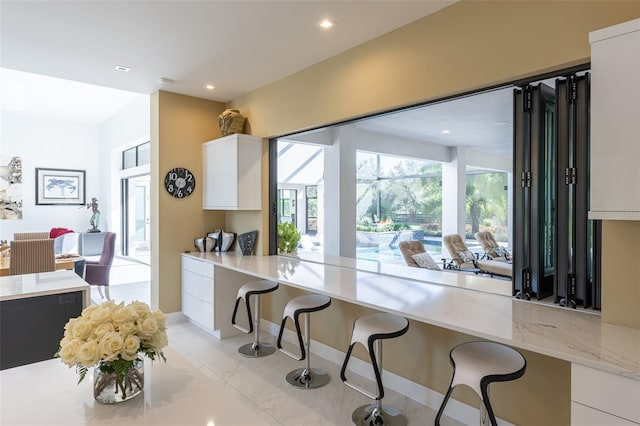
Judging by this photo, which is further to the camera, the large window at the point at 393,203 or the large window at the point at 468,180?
→ the large window at the point at 393,203

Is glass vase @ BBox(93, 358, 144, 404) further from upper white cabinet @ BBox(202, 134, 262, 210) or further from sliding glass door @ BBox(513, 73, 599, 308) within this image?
upper white cabinet @ BBox(202, 134, 262, 210)

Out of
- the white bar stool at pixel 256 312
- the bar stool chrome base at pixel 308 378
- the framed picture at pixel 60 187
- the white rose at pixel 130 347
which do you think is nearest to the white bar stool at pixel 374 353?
the bar stool chrome base at pixel 308 378

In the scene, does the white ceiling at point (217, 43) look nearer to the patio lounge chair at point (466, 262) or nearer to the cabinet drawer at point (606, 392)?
the patio lounge chair at point (466, 262)

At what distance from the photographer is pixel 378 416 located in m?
2.41

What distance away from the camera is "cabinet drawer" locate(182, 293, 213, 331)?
3.89 metres

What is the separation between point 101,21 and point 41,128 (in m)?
7.59

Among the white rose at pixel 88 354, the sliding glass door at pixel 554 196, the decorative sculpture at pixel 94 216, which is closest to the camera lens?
the white rose at pixel 88 354

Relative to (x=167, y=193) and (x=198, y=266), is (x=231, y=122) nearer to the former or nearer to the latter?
(x=167, y=193)

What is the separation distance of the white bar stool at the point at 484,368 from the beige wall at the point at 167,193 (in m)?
3.50

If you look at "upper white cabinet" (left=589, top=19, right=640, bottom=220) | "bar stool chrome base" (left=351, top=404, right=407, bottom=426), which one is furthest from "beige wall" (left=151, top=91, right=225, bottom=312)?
"upper white cabinet" (left=589, top=19, right=640, bottom=220)

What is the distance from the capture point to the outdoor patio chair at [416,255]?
10.5ft

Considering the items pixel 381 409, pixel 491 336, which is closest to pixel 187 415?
pixel 491 336

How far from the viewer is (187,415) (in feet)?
3.72

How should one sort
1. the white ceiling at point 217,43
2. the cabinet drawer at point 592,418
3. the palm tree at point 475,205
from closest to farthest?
the cabinet drawer at point 592,418, the white ceiling at point 217,43, the palm tree at point 475,205
